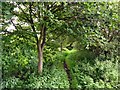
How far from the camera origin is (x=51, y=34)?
2.16m

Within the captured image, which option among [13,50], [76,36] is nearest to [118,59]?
[76,36]

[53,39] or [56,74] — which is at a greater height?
[53,39]

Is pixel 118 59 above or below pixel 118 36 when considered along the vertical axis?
below

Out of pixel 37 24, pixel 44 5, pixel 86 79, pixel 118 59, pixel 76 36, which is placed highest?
pixel 44 5

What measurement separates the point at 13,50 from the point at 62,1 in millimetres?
873

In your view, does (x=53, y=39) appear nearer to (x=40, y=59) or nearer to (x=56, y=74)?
(x=40, y=59)

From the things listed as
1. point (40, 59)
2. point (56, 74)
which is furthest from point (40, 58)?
point (56, 74)

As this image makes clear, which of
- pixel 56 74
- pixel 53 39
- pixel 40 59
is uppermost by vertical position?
pixel 53 39

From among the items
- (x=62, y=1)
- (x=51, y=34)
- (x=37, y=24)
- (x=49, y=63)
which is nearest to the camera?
(x=62, y=1)

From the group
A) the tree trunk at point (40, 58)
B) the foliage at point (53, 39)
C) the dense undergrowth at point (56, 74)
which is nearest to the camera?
the foliage at point (53, 39)

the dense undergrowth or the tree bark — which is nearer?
the dense undergrowth

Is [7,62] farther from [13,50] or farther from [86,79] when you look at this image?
[86,79]

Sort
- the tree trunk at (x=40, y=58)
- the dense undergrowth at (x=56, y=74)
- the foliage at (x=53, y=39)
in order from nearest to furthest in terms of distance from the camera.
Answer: the foliage at (x=53, y=39) → the dense undergrowth at (x=56, y=74) → the tree trunk at (x=40, y=58)

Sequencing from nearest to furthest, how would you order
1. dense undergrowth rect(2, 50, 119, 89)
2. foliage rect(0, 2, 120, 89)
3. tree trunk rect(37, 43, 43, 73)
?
1. foliage rect(0, 2, 120, 89)
2. dense undergrowth rect(2, 50, 119, 89)
3. tree trunk rect(37, 43, 43, 73)
